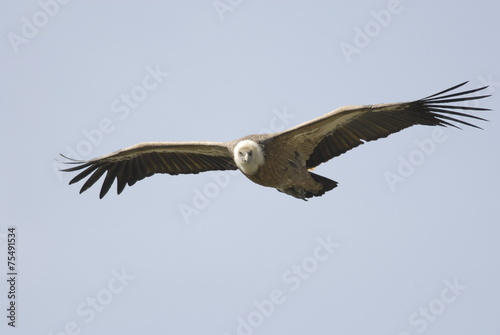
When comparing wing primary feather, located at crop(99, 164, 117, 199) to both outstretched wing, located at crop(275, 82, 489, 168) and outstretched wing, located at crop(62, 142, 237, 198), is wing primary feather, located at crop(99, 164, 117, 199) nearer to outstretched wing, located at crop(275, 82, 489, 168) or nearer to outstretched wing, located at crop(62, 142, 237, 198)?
outstretched wing, located at crop(62, 142, 237, 198)

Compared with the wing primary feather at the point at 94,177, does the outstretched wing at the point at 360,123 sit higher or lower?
lower

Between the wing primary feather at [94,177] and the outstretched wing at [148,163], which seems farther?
the wing primary feather at [94,177]

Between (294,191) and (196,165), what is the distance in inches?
74.8

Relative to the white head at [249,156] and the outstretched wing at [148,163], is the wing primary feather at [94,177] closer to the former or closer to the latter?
the outstretched wing at [148,163]

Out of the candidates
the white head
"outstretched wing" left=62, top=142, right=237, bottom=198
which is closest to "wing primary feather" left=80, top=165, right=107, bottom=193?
"outstretched wing" left=62, top=142, right=237, bottom=198

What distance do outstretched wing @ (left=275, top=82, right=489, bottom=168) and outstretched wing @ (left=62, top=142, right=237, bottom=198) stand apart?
54.5 inches

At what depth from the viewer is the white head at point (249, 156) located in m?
13.2

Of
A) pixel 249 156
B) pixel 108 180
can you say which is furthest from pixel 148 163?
pixel 249 156

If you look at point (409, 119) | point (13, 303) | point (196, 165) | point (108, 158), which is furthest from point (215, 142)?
point (13, 303)

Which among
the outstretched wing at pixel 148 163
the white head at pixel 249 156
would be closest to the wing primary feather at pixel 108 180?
the outstretched wing at pixel 148 163

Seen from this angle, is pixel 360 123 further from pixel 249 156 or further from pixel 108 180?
pixel 108 180

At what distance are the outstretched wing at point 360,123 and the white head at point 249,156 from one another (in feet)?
1.14

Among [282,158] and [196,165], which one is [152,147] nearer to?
[196,165]

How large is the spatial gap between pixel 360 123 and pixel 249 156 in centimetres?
168
